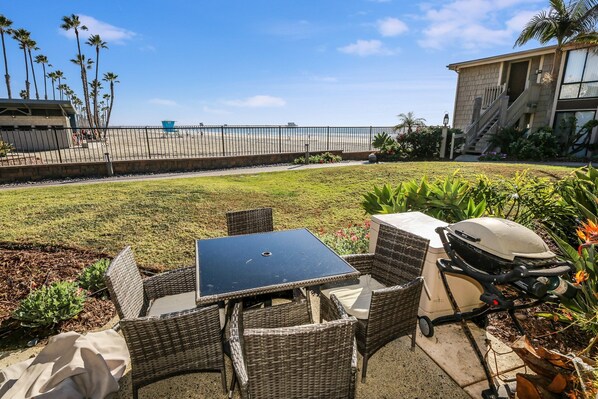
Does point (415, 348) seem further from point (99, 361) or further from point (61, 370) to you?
point (61, 370)

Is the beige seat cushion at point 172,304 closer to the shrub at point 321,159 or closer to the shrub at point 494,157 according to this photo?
the shrub at point 321,159

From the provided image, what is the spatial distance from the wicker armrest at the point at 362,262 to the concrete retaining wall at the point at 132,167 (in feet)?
36.1

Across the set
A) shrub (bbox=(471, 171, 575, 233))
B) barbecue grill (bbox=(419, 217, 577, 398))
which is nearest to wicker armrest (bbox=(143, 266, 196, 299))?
barbecue grill (bbox=(419, 217, 577, 398))

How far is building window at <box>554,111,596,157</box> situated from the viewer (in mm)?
13648

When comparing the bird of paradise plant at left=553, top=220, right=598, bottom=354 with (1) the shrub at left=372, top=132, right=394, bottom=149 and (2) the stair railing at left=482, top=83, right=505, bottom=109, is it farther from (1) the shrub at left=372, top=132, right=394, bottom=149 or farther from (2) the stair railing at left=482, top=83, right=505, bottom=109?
(2) the stair railing at left=482, top=83, right=505, bottom=109

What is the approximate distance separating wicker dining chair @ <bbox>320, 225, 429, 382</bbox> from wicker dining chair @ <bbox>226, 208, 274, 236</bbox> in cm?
130

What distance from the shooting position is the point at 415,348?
2.68 meters

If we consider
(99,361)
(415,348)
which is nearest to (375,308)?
(415,348)

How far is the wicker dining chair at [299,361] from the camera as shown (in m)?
1.57

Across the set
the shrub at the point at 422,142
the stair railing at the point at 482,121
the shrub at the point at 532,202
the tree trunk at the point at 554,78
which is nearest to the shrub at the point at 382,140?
the shrub at the point at 422,142

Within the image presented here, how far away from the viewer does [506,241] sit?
181 cm

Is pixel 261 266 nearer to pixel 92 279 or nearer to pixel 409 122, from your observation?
pixel 92 279

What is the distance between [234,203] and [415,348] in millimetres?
5328

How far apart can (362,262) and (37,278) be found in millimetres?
3921
